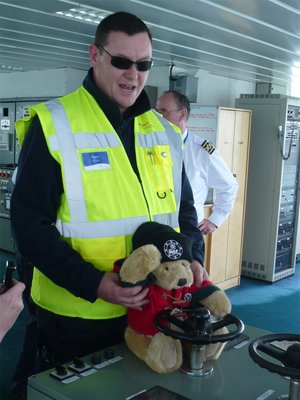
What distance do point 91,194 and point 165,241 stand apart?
314mm

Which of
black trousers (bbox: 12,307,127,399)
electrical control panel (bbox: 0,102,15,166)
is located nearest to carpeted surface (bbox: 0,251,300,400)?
electrical control panel (bbox: 0,102,15,166)

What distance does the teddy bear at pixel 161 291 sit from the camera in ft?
4.85

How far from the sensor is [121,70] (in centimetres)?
172

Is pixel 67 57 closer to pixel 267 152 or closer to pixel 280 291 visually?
pixel 267 152

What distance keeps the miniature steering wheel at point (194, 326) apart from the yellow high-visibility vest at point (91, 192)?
0.29 meters

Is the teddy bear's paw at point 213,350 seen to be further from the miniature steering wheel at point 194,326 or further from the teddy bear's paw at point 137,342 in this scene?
the teddy bear's paw at point 137,342

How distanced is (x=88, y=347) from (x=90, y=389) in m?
0.35

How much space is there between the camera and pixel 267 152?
5.90 meters

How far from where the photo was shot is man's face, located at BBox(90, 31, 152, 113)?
1707 mm

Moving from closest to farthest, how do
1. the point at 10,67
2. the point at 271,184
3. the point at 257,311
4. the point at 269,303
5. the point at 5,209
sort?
the point at 257,311, the point at 269,303, the point at 271,184, the point at 5,209, the point at 10,67

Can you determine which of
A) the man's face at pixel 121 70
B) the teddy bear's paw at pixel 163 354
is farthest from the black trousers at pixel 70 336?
the man's face at pixel 121 70

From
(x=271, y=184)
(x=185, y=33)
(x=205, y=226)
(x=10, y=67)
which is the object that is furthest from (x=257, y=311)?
(x=10, y=67)

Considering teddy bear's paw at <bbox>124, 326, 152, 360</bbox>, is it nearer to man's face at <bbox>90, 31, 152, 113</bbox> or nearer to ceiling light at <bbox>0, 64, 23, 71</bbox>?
man's face at <bbox>90, 31, 152, 113</bbox>

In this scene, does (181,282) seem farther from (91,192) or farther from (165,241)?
(91,192)
